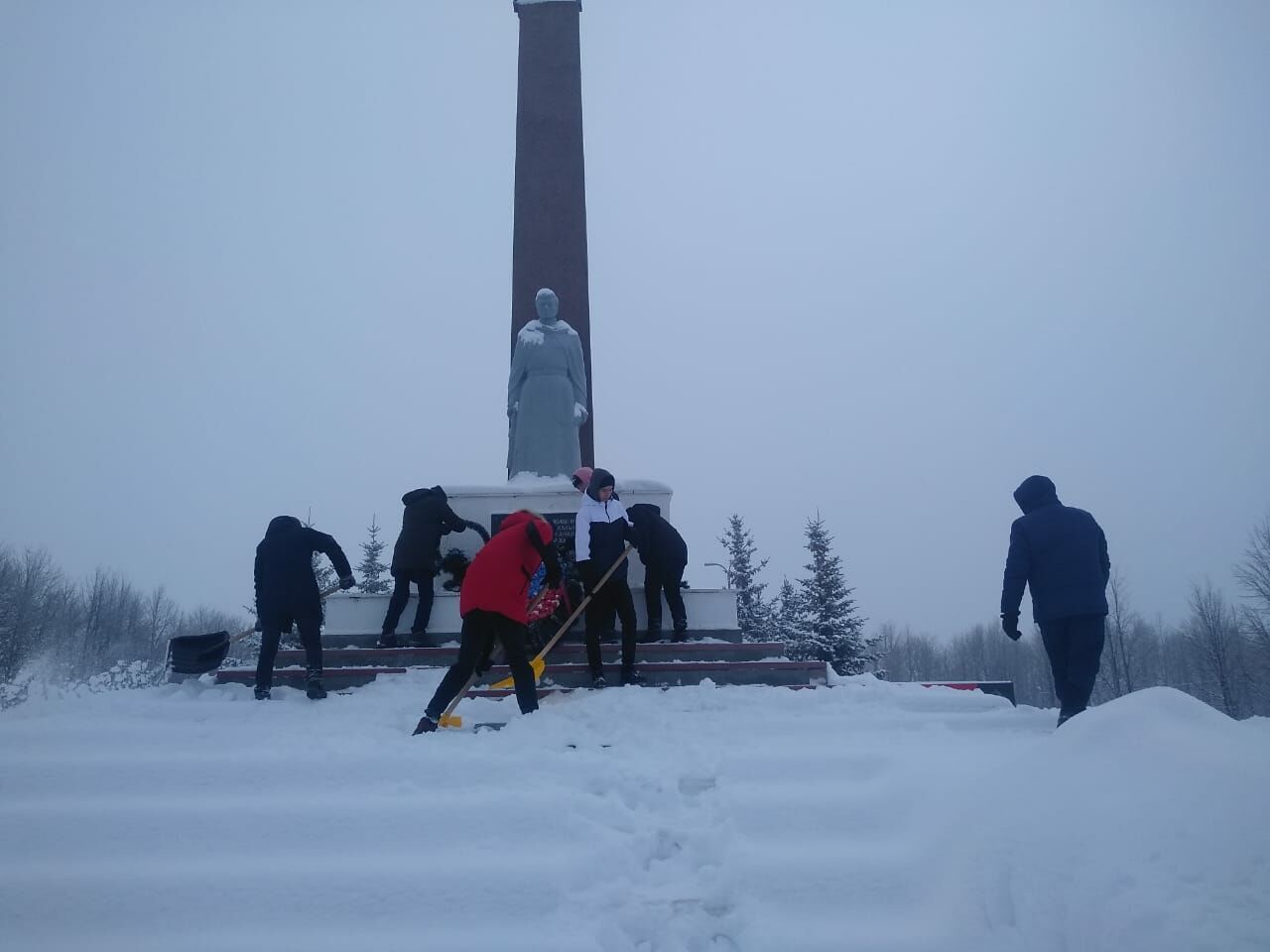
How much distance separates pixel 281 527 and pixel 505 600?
2266 mm

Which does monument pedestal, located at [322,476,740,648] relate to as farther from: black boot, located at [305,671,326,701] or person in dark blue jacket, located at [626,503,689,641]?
black boot, located at [305,671,326,701]

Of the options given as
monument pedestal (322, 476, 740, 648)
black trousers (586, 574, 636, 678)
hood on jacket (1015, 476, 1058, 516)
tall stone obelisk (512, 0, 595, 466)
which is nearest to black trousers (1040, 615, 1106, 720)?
hood on jacket (1015, 476, 1058, 516)

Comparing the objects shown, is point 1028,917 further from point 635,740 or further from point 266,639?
point 266,639

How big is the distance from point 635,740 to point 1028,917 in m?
2.25

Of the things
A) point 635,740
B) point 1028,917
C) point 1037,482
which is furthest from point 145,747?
point 1037,482

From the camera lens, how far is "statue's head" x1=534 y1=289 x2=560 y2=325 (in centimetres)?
1017

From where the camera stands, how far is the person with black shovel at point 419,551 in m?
7.25

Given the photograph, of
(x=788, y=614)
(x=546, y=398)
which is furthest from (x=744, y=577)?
(x=546, y=398)

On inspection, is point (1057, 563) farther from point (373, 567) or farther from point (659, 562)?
point (373, 567)

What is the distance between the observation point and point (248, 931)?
9.67ft

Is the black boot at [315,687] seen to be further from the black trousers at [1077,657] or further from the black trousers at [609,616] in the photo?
the black trousers at [1077,657]

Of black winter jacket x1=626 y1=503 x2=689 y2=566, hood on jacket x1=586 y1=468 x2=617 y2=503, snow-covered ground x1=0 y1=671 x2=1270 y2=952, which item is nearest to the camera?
snow-covered ground x1=0 y1=671 x2=1270 y2=952

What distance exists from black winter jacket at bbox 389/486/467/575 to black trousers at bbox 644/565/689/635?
182cm

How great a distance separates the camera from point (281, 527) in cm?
614
